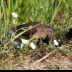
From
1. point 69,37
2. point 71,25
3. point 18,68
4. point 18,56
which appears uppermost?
point 71,25

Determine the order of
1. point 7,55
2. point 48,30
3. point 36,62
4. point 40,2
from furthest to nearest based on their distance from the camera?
point 40,2 < point 48,30 < point 7,55 < point 36,62

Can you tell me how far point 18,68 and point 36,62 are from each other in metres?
0.42

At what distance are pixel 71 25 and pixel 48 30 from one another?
95cm

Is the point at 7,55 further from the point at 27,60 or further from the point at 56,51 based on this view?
the point at 56,51

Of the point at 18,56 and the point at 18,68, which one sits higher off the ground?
the point at 18,56

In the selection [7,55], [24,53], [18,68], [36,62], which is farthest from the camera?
[24,53]

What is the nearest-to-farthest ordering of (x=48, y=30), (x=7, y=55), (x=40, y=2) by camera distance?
(x=7, y=55) → (x=48, y=30) → (x=40, y=2)

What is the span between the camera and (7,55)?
3.38 meters

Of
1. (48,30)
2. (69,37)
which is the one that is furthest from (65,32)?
(48,30)

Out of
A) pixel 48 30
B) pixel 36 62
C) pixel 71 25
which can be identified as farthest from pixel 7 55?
pixel 71 25

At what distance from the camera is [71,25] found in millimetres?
5180

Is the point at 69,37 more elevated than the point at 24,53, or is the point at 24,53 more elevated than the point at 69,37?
the point at 69,37

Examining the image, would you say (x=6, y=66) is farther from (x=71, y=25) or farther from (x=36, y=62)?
(x=71, y=25)

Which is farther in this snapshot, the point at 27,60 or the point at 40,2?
the point at 40,2
